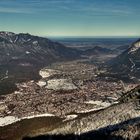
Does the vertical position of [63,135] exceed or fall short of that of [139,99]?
it falls short

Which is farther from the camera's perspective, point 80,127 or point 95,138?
point 80,127

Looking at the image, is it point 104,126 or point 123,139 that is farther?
point 104,126

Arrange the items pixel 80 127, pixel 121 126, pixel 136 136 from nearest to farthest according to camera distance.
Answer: pixel 136 136 → pixel 121 126 → pixel 80 127

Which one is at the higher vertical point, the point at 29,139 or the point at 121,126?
the point at 121,126

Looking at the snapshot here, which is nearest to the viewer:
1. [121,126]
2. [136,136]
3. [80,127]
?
[136,136]

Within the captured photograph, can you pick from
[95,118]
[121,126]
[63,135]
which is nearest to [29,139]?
[63,135]

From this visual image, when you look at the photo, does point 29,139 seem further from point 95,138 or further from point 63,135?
point 95,138

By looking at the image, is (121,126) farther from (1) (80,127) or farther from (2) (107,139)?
(1) (80,127)

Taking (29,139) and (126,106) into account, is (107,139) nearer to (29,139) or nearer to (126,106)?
(126,106)

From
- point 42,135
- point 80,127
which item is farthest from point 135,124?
point 42,135
